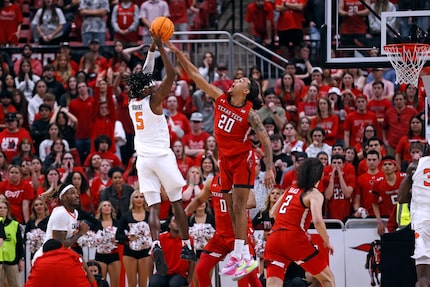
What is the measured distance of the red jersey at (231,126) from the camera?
45.2 feet

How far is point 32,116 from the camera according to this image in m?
21.3

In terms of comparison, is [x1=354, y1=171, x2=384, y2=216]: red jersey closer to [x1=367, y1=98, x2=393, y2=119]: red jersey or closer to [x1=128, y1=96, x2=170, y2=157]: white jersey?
[x1=367, y1=98, x2=393, y2=119]: red jersey

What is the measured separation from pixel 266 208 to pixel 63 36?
345 inches

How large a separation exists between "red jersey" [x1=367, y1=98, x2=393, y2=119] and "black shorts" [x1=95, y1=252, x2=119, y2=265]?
6057 millimetres

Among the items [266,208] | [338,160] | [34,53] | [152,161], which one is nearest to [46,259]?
[152,161]

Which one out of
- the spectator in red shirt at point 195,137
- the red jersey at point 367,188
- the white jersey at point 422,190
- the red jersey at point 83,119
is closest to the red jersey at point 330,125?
the red jersey at point 367,188

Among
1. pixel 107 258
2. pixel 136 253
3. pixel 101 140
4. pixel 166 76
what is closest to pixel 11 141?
pixel 101 140

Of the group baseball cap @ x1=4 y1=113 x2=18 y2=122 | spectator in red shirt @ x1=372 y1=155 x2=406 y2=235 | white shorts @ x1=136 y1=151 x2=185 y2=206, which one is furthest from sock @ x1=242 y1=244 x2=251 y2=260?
baseball cap @ x1=4 y1=113 x2=18 y2=122

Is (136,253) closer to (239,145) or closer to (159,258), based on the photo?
(159,258)

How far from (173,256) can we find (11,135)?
534cm

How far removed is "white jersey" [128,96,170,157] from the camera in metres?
13.7

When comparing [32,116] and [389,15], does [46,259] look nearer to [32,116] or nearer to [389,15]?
[389,15]

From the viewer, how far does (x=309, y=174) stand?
13.4 metres

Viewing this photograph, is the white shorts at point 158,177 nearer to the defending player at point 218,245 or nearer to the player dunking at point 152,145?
the player dunking at point 152,145
